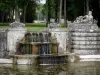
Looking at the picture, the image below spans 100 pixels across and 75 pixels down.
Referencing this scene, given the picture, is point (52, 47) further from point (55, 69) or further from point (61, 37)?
point (55, 69)

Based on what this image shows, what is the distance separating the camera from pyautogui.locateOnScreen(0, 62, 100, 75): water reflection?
16625 mm

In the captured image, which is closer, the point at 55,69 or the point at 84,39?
the point at 55,69

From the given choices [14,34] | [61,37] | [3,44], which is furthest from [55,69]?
[3,44]

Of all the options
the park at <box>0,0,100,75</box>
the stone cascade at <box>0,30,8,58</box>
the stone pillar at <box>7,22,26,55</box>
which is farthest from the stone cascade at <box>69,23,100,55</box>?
the stone cascade at <box>0,30,8,58</box>

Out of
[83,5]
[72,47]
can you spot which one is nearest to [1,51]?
[72,47]

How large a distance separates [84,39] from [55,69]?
467 centimetres

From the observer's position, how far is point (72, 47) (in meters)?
21.9

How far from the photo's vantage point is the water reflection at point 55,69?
16625 mm

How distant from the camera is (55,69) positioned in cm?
1791

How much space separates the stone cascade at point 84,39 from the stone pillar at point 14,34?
312cm

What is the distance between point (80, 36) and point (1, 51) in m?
5.04

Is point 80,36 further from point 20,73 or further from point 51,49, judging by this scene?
point 20,73

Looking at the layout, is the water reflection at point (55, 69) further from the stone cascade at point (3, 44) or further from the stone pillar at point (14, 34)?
the stone pillar at point (14, 34)

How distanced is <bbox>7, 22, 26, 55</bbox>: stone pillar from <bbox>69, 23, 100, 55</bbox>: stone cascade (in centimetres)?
312
